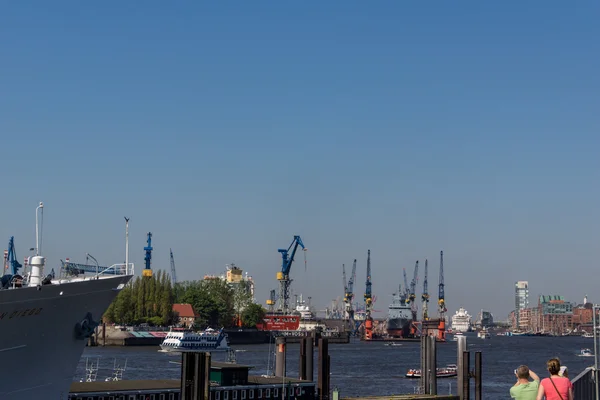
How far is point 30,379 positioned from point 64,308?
285 cm

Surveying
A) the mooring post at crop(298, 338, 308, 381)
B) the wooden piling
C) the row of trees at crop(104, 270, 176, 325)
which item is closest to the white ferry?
the row of trees at crop(104, 270, 176, 325)

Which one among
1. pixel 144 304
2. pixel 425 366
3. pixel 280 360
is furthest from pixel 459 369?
pixel 144 304

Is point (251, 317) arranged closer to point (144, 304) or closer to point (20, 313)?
point (144, 304)

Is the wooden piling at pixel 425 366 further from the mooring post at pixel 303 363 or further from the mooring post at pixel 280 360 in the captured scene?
the mooring post at pixel 280 360

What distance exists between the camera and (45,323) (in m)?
30.0

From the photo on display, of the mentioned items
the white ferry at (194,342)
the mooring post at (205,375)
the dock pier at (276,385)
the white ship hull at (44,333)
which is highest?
the white ship hull at (44,333)

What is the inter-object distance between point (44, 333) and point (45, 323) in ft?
1.21

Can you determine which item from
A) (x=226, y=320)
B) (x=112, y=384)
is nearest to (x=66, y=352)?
(x=112, y=384)

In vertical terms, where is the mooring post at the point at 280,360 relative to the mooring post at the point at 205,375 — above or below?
below

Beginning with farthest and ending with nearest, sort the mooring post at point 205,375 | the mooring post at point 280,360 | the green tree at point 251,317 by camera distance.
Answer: the green tree at point 251,317, the mooring post at point 280,360, the mooring post at point 205,375

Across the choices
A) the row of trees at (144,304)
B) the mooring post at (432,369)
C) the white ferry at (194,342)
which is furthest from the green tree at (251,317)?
the mooring post at (432,369)

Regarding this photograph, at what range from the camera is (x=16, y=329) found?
28391 mm

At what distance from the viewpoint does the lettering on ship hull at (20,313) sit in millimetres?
27625

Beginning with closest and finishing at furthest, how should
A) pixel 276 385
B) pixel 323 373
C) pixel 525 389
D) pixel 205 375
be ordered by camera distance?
pixel 525 389 → pixel 205 375 → pixel 323 373 → pixel 276 385
